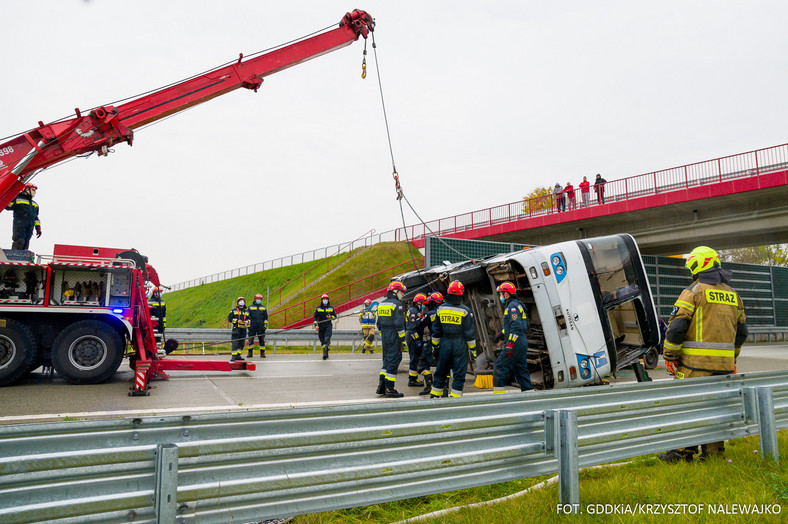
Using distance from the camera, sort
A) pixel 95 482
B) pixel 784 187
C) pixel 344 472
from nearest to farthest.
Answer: pixel 95 482, pixel 344 472, pixel 784 187

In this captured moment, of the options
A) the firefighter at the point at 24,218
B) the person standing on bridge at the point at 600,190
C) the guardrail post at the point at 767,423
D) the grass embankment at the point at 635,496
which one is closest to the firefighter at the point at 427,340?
the grass embankment at the point at 635,496

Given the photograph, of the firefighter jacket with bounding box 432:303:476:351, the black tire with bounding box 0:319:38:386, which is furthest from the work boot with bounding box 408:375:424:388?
the black tire with bounding box 0:319:38:386

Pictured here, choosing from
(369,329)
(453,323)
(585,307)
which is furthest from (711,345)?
(369,329)

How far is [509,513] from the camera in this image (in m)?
3.12

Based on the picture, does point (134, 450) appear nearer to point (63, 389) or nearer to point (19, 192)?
point (63, 389)

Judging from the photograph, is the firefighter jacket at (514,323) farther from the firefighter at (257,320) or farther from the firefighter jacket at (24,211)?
the firefighter at (257,320)

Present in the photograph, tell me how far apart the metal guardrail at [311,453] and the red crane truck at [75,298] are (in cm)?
563

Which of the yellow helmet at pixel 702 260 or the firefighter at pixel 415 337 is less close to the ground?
the yellow helmet at pixel 702 260

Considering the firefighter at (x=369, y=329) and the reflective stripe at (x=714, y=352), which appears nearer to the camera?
the reflective stripe at (x=714, y=352)

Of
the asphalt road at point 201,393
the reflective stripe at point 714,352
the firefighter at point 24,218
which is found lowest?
the asphalt road at point 201,393

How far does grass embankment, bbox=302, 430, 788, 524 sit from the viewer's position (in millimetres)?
3125

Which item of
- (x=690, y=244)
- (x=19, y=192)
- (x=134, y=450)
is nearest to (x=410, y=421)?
(x=134, y=450)

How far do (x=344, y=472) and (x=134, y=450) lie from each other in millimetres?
1006

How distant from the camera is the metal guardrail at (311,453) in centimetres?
211
